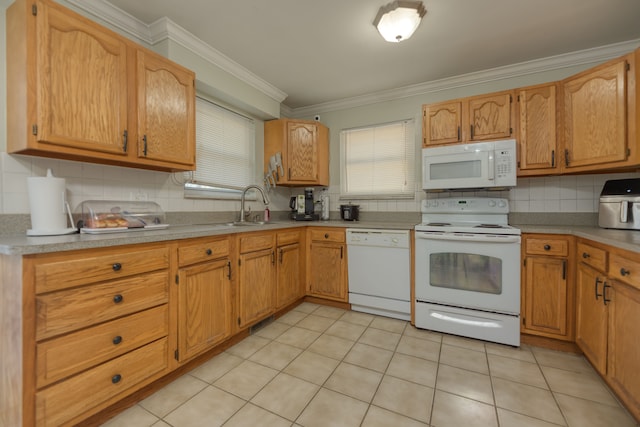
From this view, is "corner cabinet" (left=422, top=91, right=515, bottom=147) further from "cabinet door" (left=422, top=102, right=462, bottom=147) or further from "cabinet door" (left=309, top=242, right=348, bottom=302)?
"cabinet door" (left=309, top=242, right=348, bottom=302)

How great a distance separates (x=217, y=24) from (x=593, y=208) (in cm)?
349

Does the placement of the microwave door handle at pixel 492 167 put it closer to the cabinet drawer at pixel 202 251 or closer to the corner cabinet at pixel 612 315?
the corner cabinet at pixel 612 315

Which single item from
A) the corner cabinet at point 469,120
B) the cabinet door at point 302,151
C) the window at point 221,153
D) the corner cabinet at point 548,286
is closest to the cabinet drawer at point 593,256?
the corner cabinet at point 548,286

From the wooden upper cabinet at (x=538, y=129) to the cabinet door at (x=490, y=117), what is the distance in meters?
0.09

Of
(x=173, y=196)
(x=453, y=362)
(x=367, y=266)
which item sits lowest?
(x=453, y=362)

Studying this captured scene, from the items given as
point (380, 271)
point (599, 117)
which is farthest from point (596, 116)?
point (380, 271)

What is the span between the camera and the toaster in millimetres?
1914

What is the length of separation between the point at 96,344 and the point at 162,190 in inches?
49.0

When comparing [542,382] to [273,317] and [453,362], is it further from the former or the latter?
[273,317]

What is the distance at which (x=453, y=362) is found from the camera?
6.17 feet

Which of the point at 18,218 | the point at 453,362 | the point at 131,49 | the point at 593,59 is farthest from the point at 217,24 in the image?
the point at 593,59

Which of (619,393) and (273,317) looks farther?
(273,317)

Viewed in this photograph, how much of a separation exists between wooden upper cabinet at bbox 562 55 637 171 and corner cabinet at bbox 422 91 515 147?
41cm

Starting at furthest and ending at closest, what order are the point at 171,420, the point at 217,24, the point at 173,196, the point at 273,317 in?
the point at 273,317, the point at 173,196, the point at 217,24, the point at 171,420
